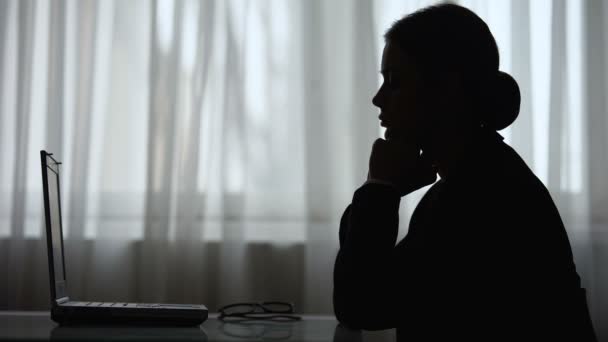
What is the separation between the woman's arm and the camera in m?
0.84

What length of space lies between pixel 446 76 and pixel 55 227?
0.73 meters

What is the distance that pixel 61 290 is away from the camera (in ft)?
3.54

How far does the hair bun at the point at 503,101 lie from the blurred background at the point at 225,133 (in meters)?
0.93

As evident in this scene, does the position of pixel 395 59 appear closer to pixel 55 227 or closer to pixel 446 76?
pixel 446 76

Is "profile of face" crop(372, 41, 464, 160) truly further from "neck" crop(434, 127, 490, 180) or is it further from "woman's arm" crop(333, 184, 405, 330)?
"woman's arm" crop(333, 184, 405, 330)

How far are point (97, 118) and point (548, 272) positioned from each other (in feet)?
5.05

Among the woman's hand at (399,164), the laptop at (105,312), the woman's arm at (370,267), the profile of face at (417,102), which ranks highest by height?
the profile of face at (417,102)

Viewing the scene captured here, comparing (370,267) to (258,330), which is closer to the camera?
(370,267)

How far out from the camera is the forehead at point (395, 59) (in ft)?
3.01

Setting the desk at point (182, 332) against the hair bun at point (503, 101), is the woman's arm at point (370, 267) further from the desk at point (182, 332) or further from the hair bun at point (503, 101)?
the hair bun at point (503, 101)

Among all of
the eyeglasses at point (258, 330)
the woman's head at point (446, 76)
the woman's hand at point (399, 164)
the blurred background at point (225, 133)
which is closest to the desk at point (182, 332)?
the eyeglasses at point (258, 330)

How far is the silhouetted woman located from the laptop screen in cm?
49

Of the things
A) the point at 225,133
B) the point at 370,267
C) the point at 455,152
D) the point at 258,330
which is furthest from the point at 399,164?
the point at 225,133

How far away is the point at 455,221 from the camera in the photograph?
2.68 ft
